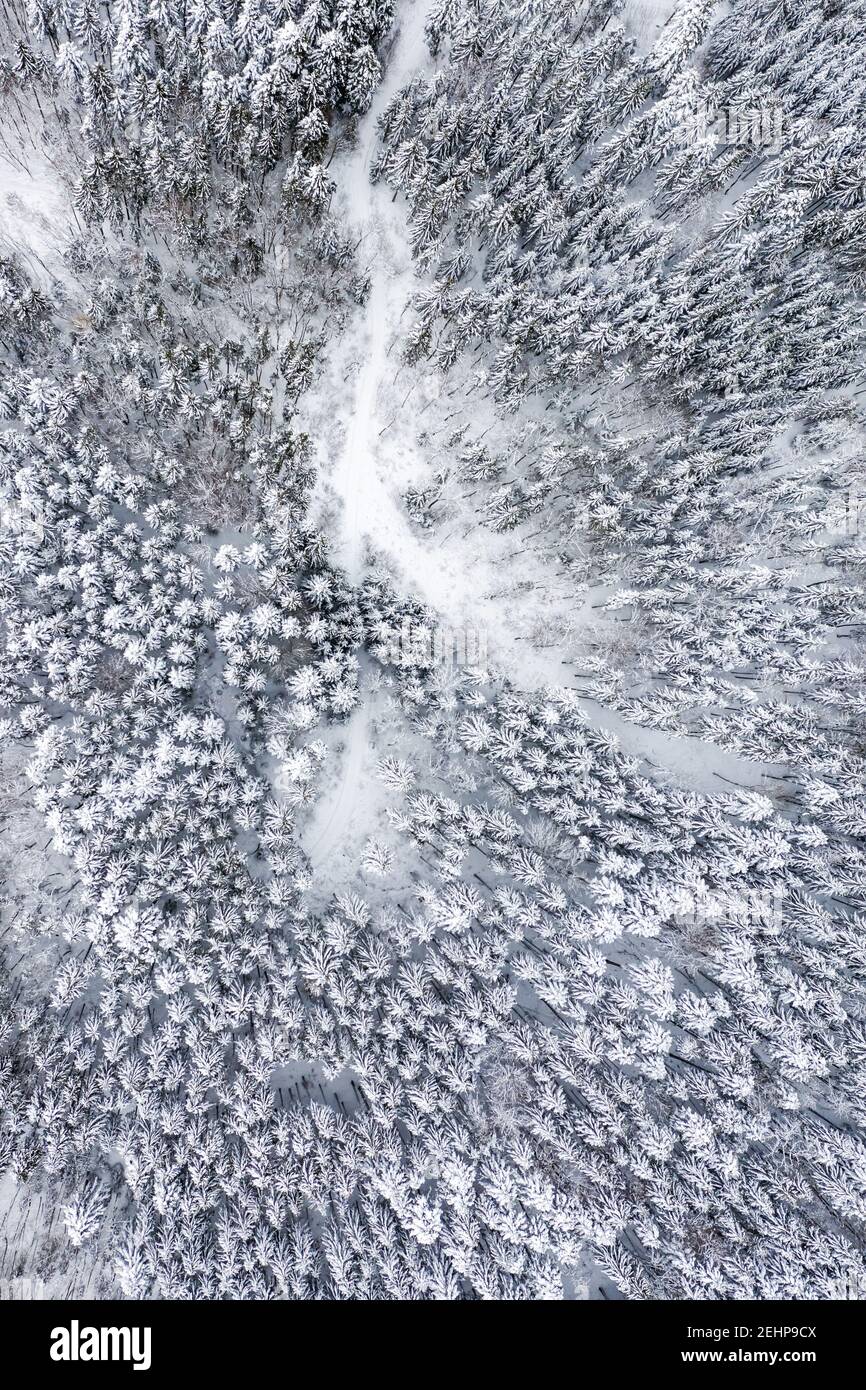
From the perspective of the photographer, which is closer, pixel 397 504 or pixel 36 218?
pixel 36 218

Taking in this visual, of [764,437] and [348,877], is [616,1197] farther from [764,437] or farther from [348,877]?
[764,437]

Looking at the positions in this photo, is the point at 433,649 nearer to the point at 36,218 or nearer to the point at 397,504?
the point at 397,504

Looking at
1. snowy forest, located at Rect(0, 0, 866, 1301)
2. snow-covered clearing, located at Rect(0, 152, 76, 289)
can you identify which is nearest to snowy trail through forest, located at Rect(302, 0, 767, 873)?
snowy forest, located at Rect(0, 0, 866, 1301)

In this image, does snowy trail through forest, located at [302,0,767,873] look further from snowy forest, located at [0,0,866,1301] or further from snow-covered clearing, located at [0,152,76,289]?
snow-covered clearing, located at [0,152,76,289]

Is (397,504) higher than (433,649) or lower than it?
higher

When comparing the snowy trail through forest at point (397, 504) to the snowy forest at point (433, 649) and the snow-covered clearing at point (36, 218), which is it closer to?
the snowy forest at point (433, 649)

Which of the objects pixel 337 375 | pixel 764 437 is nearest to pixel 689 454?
pixel 764 437

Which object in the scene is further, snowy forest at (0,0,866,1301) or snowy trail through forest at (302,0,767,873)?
snowy trail through forest at (302,0,767,873)

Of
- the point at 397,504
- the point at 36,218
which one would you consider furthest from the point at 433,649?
the point at 36,218

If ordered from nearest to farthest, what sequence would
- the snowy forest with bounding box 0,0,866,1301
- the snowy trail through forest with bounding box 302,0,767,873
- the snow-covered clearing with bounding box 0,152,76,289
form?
the snowy forest with bounding box 0,0,866,1301 → the snow-covered clearing with bounding box 0,152,76,289 → the snowy trail through forest with bounding box 302,0,767,873
